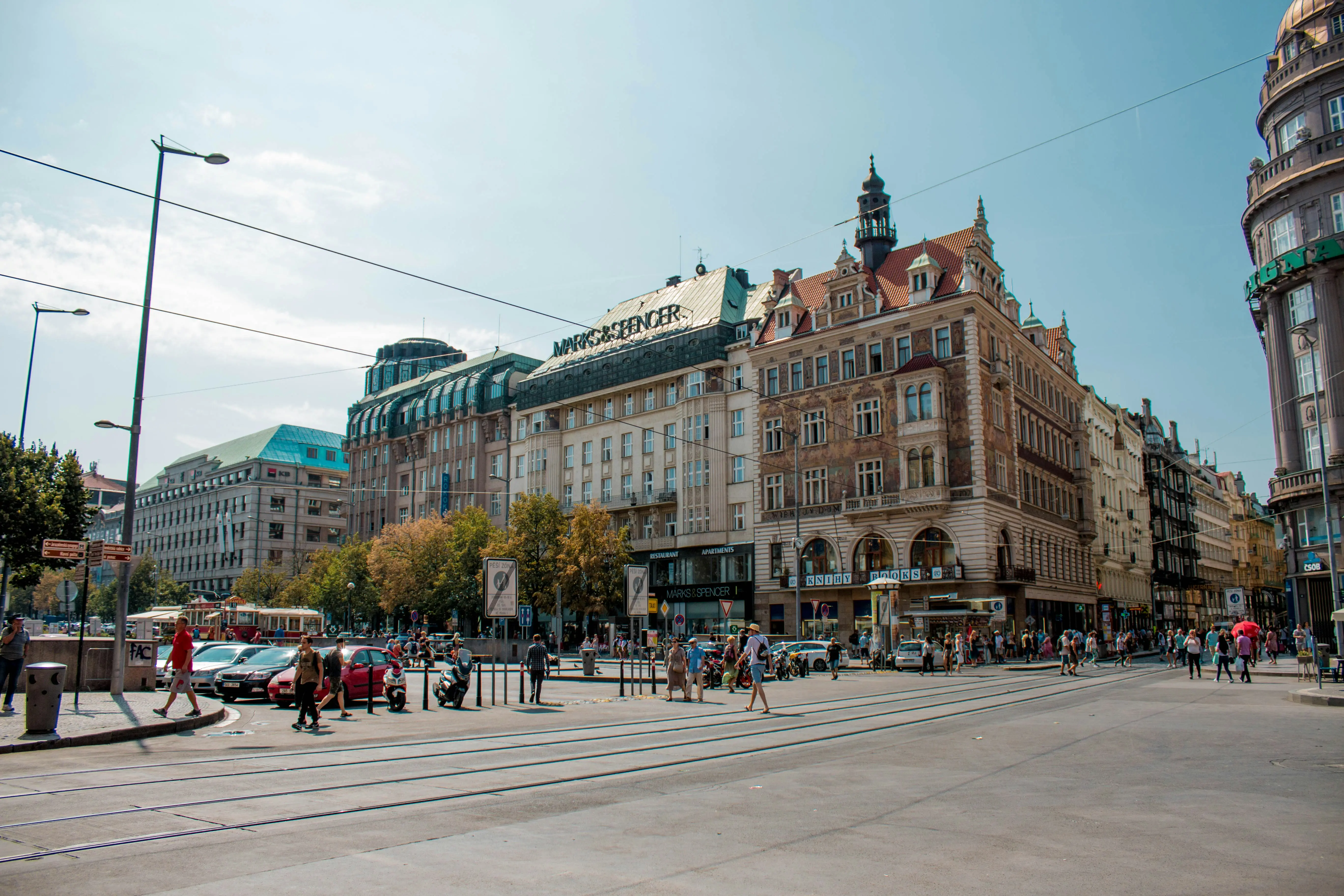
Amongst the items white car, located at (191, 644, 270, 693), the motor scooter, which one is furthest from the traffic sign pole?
the motor scooter

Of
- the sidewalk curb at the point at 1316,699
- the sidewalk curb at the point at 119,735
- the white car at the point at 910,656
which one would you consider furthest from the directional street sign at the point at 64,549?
→ the white car at the point at 910,656

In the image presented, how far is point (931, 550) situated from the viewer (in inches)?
1932

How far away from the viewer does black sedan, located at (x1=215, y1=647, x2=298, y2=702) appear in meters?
23.0

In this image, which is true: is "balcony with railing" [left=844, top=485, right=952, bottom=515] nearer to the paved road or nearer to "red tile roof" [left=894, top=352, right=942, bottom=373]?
"red tile roof" [left=894, top=352, right=942, bottom=373]

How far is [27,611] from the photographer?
129 metres

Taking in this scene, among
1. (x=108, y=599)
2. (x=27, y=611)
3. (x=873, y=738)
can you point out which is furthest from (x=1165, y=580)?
(x=27, y=611)

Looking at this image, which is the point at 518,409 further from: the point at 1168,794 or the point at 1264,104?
the point at 1168,794

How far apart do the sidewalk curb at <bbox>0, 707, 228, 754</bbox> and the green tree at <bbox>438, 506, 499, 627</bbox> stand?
41.4 metres

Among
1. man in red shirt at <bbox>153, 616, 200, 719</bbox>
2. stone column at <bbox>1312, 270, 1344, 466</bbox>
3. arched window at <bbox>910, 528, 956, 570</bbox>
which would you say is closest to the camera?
man in red shirt at <bbox>153, 616, 200, 719</bbox>

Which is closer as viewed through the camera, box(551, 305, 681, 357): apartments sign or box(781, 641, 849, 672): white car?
box(781, 641, 849, 672): white car

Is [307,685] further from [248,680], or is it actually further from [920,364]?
[920,364]

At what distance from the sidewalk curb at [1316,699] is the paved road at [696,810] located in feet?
15.1

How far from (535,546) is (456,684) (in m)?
35.2

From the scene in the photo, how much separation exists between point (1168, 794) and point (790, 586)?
44023mm
